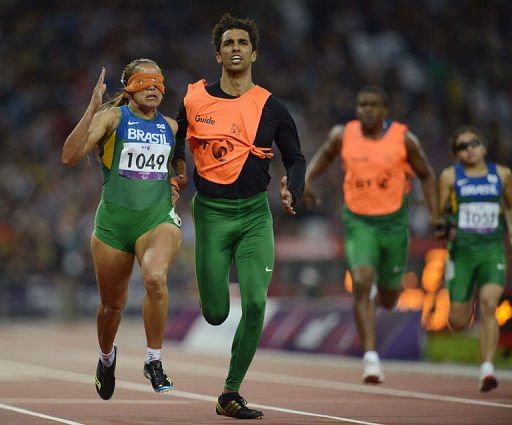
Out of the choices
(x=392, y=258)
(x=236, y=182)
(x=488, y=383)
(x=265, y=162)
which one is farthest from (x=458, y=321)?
(x=236, y=182)

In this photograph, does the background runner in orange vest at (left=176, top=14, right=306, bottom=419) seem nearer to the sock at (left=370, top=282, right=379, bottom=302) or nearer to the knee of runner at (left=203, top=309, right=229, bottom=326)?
the knee of runner at (left=203, top=309, right=229, bottom=326)

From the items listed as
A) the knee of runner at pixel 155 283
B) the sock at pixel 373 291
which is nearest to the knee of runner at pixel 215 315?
the knee of runner at pixel 155 283

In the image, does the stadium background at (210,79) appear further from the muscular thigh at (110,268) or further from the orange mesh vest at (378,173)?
the muscular thigh at (110,268)

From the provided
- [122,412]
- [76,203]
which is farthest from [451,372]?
[76,203]

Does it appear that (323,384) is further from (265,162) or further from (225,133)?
(225,133)

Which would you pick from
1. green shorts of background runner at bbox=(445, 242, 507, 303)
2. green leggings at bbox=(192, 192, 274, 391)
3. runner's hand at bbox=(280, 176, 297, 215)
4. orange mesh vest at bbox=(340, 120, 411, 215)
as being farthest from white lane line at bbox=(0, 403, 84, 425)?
green shorts of background runner at bbox=(445, 242, 507, 303)

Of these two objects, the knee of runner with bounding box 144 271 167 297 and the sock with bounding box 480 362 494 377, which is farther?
the sock with bounding box 480 362 494 377

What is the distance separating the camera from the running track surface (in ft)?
31.0

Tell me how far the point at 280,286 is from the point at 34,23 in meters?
9.55

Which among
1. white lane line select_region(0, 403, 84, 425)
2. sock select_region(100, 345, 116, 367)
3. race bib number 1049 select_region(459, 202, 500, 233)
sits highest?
race bib number 1049 select_region(459, 202, 500, 233)

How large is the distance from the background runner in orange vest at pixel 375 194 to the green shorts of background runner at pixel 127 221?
3.64 metres

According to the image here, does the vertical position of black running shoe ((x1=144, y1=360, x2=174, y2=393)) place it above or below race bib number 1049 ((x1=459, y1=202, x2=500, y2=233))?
below

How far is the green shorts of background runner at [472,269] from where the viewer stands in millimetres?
12664

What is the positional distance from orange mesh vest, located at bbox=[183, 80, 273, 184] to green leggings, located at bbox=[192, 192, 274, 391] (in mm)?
212
